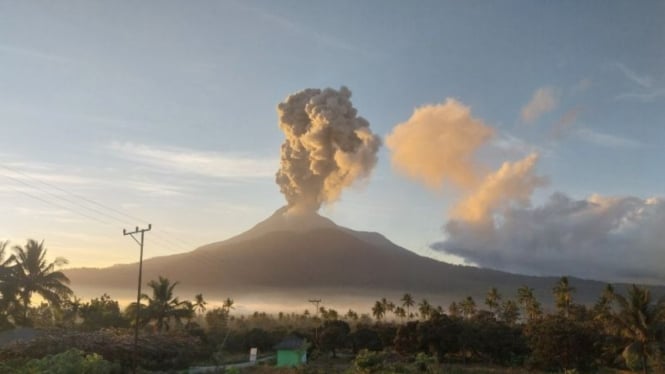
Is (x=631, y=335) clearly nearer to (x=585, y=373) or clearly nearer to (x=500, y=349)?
(x=585, y=373)

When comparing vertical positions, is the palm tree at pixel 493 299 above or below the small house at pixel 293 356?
above

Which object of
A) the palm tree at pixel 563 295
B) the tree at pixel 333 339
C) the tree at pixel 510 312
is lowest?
the tree at pixel 333 339

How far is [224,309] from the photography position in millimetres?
125938

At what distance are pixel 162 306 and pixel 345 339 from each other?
77.5 feet

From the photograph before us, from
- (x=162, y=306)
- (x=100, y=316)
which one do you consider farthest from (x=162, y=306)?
(x=100, y=316)

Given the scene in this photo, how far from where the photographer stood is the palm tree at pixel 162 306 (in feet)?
254

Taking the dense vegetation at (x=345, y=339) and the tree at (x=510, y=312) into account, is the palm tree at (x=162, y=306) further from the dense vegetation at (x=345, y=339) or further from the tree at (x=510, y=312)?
the tree at (x=510, y=312)

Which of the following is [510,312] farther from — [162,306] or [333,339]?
[162,306]

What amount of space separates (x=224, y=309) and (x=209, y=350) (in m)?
63.1

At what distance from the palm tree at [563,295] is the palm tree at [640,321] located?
44.4 m

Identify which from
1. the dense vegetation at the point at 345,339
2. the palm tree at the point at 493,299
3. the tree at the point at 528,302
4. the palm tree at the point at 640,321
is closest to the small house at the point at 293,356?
the dense vegetation at the point at 345,339

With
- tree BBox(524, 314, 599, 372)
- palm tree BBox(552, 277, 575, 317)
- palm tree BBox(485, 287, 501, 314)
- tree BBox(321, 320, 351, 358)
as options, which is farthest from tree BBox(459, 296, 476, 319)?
tree BBox(524, 314, 599, 372)

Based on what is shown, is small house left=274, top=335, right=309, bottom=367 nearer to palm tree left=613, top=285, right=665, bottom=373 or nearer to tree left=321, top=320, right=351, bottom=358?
tree left=321, top=320, right=351, bottom=358

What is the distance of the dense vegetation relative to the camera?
46.9 metres
